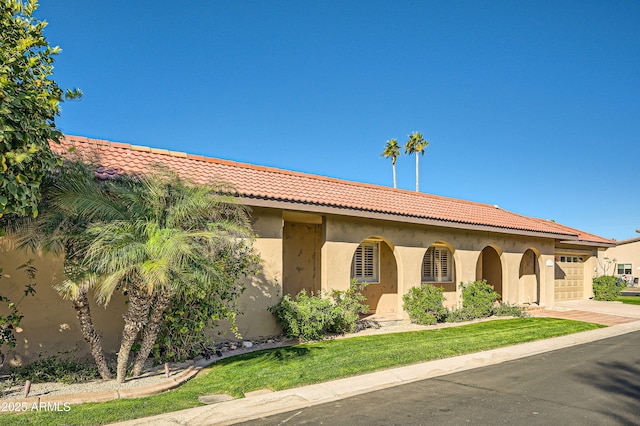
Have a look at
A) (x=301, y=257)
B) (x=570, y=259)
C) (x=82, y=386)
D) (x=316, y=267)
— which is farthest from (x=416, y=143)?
(x=82, y=386)

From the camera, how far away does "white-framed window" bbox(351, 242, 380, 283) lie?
54.4ft

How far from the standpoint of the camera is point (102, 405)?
21.0 feet

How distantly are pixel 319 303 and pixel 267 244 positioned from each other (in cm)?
205

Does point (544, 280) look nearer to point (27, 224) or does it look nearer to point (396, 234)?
point (396, 234)

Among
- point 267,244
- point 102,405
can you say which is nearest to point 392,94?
point 267,244

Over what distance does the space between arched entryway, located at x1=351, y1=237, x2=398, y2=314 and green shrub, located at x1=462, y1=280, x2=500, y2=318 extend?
2.61m

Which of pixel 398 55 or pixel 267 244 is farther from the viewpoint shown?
pixel 398 55

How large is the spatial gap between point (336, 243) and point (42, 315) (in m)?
7.42

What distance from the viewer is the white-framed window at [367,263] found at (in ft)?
54.4

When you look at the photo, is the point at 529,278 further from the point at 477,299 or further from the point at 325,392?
the point at 325,392

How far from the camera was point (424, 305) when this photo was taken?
1455 centimetres

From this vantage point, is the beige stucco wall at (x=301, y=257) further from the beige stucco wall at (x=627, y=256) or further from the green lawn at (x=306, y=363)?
the beige stucco wall at (x=627, y=256)

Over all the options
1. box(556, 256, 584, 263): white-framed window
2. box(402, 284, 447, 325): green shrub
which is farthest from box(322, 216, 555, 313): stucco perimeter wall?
box(556, 256, 584, 263): white-framed window

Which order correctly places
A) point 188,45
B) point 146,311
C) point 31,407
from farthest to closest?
point 188,45, point 146,311, point 31,407
